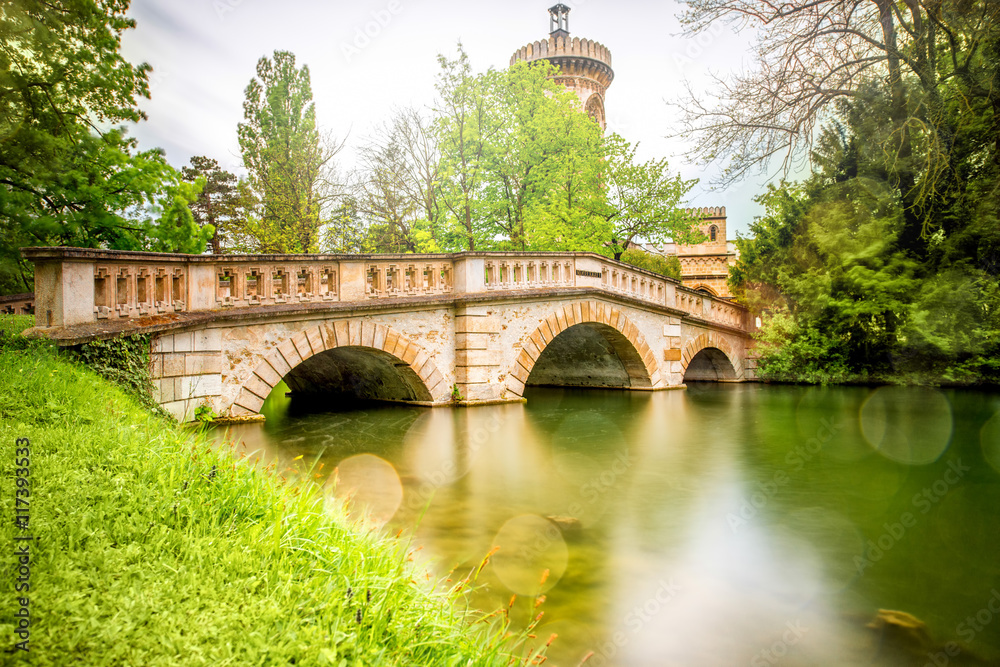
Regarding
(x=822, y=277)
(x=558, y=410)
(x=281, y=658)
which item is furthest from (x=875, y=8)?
(x=281, y=658)

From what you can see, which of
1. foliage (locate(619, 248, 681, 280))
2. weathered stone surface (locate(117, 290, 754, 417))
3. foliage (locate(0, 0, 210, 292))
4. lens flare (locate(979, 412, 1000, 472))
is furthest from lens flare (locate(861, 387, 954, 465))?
foliage (locate(619, 248, 681, 280))

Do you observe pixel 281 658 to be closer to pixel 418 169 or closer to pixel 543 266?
pixel 543 266

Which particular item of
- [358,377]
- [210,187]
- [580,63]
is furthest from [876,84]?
[210,187]

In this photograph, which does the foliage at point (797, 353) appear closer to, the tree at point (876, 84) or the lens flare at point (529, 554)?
the tree at point (876, 84)

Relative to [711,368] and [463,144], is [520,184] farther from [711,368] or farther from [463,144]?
[711,368]

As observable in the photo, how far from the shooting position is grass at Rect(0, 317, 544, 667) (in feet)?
5.49

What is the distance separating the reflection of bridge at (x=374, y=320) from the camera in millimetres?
6297


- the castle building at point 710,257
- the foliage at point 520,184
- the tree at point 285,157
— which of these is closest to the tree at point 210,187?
the tree at point 285,157

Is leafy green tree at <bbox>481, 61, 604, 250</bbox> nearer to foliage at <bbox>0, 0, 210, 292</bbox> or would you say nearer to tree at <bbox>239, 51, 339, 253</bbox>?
tree at <bbox>239, 51, 339, 253</bbox>

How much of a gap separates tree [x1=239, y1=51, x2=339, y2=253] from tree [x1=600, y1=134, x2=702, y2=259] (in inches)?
382

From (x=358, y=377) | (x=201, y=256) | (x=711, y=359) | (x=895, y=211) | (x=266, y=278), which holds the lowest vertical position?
(x=358, y=377)

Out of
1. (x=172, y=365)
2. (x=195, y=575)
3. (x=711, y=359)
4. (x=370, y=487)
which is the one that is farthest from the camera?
(x=711, y=359)

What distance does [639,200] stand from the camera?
64.9ft

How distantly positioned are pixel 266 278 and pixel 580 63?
29.4 meters
